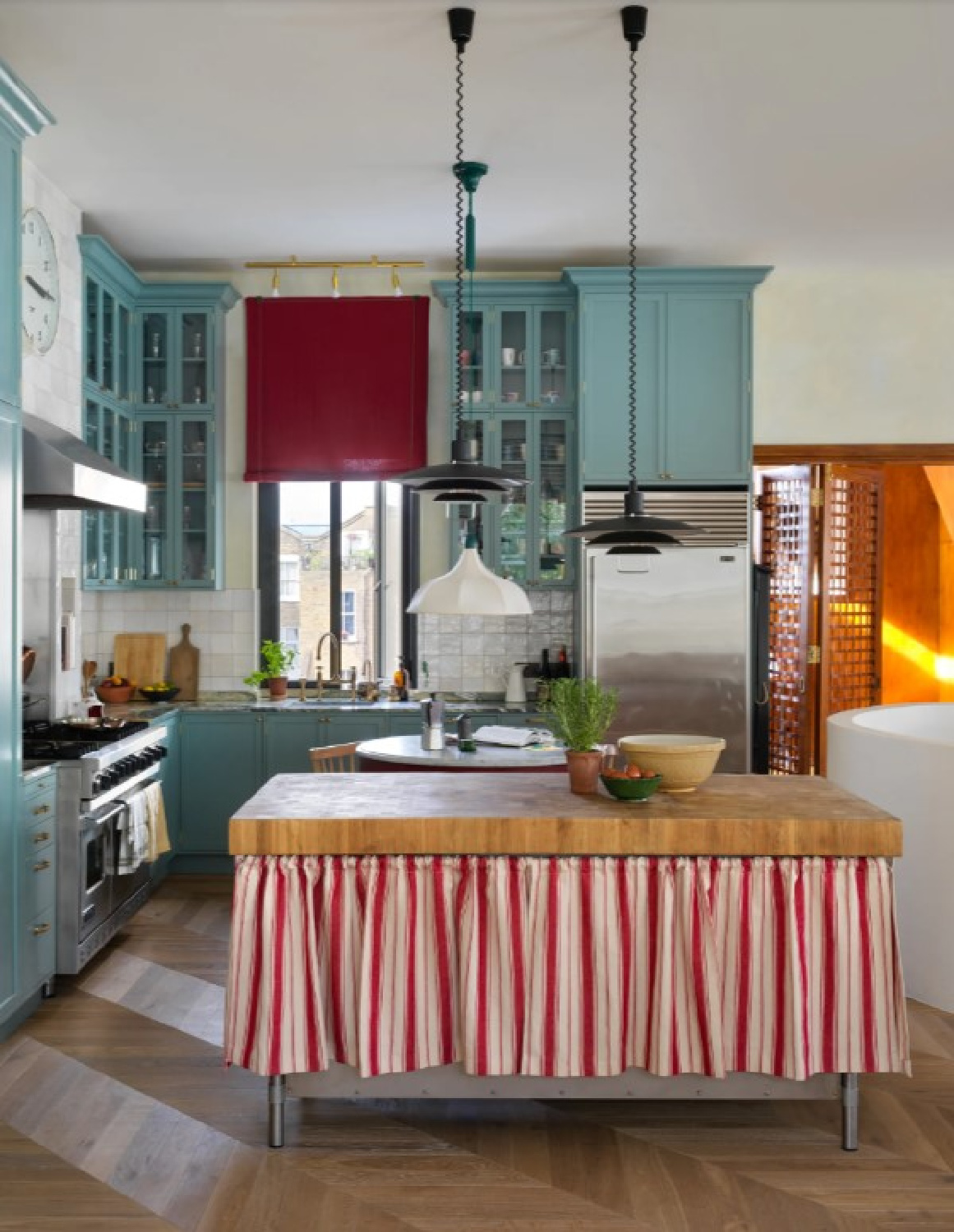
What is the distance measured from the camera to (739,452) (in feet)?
20.9

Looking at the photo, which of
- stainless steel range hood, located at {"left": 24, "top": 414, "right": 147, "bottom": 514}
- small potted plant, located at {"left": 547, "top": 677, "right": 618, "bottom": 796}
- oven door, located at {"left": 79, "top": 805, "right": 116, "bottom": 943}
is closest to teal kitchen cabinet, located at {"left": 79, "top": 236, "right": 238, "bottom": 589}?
stainless steel range hood, located at {"left": 24, "top": 414, "right": 147, "bottom": 514}

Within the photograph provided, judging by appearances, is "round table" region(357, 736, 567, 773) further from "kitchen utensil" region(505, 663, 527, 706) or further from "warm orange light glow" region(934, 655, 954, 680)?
"warm orange light glow" region(934, 655, 954, 680)

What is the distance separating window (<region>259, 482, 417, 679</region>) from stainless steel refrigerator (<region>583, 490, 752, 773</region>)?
1467 mm

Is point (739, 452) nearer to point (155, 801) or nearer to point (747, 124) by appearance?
point (747, 124)

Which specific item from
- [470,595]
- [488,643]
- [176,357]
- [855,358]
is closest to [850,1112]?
[470,595]

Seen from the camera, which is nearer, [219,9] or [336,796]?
[336,796]

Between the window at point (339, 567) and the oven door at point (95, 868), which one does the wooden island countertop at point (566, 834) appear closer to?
the oven door at point (95, 868)

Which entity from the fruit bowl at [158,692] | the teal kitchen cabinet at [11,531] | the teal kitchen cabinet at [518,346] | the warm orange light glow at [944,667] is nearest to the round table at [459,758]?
the teal kitchen cabinet at [11,531]

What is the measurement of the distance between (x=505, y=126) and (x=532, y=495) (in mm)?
2299

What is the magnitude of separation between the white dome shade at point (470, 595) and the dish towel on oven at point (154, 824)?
57.5 inches

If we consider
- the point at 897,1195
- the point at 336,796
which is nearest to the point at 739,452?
the point at 336,796

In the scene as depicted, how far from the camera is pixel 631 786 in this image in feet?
11.0

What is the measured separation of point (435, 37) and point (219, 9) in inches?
28.9

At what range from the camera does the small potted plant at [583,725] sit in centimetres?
352
